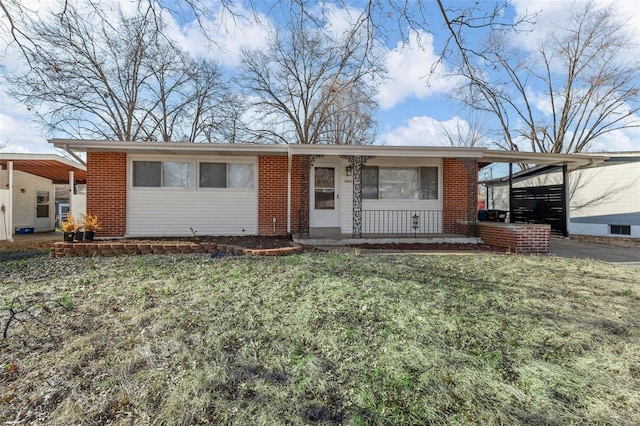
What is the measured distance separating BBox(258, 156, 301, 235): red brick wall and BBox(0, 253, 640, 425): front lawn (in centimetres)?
523

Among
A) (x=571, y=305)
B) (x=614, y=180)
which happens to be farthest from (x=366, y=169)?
(x=614, y=180)

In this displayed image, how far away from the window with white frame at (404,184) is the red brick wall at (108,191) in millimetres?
6743

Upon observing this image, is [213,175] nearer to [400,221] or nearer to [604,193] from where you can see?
[400,221]

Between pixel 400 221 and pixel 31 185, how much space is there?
1458 centimetres

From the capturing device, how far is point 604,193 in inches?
478

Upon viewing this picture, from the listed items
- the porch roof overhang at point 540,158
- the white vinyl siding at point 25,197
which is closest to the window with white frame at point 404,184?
the porch roof overhang at point 540,158

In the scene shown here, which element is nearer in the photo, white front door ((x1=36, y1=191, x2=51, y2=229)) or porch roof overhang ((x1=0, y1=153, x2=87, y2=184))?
porch roof overhang ((x1=0, y1=153, x2=87, y2=184))

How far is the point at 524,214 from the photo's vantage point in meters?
12.6

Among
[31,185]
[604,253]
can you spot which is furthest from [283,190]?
[31,185]

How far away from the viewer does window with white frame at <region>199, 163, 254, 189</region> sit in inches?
367

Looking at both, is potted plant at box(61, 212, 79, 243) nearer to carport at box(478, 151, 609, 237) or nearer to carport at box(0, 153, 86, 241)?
carport at box(0, 153, 86, 241)

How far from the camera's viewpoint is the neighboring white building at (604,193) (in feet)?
36.8

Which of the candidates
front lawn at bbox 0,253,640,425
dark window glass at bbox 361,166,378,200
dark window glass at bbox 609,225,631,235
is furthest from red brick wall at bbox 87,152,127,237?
dark window glass at bbox 609,225,631,235

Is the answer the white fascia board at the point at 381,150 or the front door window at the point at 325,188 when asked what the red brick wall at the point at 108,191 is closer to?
the white fascia board at the point at 381,150
